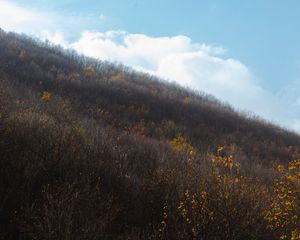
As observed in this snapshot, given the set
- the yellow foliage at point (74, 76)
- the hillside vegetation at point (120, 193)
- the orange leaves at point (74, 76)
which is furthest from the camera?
the yellow foliage at point (74, 76)

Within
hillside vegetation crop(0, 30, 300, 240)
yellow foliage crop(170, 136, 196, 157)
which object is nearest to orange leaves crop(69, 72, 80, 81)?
hillside vegetation crop(0, 30, 300, 240)

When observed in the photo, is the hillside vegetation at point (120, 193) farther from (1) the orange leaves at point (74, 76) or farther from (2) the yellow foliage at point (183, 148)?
(1) the orange leaves at point (74, 76)

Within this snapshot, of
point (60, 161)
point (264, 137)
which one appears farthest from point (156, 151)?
point (264, 137)

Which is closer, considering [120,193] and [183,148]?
[120,193]

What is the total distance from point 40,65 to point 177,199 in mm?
20776

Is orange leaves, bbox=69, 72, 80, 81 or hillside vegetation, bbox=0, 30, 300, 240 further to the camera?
orange leaves, bbox=69, 72, 80, 81

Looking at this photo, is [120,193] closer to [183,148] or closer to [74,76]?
[183,148]

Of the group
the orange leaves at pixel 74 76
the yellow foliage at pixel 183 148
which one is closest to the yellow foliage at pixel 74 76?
the orange leaves at pixel 74 76

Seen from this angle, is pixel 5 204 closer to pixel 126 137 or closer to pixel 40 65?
pixel 126 137

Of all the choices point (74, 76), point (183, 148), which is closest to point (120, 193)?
point (183, 148)

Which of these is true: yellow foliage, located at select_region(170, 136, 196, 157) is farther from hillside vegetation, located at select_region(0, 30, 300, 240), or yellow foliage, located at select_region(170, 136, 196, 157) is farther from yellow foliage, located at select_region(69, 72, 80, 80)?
yellow foliage, located at select_region(69, 72, 80, 80)

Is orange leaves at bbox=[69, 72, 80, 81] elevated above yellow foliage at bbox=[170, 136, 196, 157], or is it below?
above

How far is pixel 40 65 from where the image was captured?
24375 millimetres

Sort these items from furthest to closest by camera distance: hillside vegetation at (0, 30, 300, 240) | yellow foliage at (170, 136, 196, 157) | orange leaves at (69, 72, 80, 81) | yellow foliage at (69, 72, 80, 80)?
yellow foliage at (69, 72, 80, 80) → orange leaves at (69, 72, 80, 81) → yellow foliage at (170, 136, 196, 157) → hillside vegetation at (0, 30, 300, 240)
